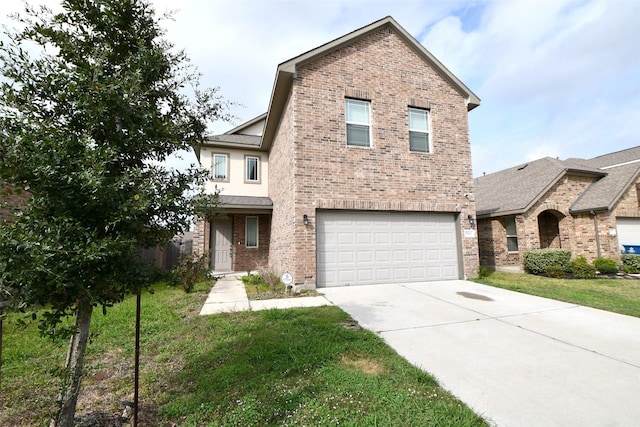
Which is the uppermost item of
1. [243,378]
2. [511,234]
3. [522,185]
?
[522,185]

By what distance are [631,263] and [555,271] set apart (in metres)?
3.87

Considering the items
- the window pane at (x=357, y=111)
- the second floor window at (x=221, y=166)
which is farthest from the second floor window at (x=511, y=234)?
the second floor window at (x=221, y=166)

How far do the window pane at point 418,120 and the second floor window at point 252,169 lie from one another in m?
7.23

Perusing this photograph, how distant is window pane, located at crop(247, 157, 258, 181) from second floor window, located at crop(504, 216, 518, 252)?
11.7m

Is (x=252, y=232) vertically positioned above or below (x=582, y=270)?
above

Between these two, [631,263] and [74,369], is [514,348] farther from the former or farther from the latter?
[631,263]

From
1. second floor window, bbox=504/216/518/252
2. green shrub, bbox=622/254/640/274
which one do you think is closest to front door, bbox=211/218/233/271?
second floor window, bbox=504/216/518/252

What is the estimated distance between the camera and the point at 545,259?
1084cm

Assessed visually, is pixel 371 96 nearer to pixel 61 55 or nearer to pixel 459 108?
pixel 459 108

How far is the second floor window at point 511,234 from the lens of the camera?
39.7 ft

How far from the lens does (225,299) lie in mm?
6988

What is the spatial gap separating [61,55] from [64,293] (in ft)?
6.03

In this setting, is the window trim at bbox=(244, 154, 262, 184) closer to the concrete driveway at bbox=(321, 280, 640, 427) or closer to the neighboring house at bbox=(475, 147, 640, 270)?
the concrete driveway at bbox=(321, 280, 640, 427)

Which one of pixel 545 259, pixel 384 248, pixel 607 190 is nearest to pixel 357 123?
pixel 384 248
